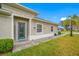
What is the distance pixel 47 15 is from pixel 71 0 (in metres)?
19.2

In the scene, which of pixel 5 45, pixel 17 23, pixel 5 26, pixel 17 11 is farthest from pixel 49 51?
pixel 17 23

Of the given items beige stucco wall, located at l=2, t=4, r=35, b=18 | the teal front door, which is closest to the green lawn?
the teal front door

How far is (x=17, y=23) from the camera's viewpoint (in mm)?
12609

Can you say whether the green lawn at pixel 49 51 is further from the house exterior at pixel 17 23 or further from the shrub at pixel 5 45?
the house exterior at pixel 17 23

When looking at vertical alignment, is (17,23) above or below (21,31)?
above

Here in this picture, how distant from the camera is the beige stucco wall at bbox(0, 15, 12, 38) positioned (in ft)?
31.8

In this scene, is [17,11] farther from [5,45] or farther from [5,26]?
[5,45]

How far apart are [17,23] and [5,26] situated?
2.65m

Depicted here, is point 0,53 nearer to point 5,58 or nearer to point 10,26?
point 5,58

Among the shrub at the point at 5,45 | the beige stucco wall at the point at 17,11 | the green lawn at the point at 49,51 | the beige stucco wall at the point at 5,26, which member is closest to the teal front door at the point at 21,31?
the beige stucco wall at the point at 17,11

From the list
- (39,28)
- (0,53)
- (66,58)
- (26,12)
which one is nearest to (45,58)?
(66,58)

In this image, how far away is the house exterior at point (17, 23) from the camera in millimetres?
9742

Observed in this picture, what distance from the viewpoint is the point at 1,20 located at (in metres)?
9.59

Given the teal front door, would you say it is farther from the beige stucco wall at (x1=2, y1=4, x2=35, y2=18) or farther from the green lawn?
the green lawn
